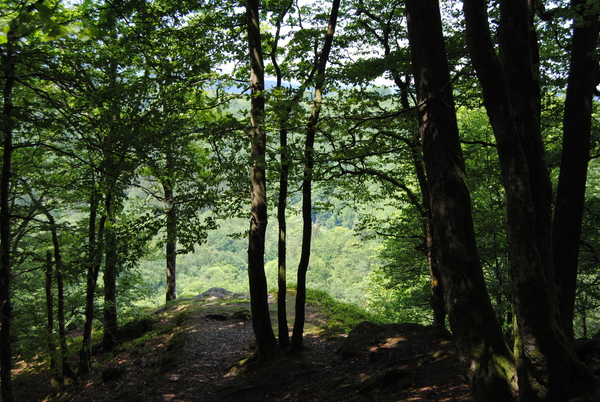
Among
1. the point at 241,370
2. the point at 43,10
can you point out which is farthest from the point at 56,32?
the point at 241,370

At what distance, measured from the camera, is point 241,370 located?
294 inches

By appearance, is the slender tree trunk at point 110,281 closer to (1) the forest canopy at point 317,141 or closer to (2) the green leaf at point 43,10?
(1) the forest canopy at point 317,141

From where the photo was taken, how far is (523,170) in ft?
10.7

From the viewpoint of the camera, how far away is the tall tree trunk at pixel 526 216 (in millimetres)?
2971

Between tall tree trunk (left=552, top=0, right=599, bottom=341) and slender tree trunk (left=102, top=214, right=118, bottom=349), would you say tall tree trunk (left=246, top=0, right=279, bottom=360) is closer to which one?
slender tree trunk (left=102, top=214, right=118, bottom=349)

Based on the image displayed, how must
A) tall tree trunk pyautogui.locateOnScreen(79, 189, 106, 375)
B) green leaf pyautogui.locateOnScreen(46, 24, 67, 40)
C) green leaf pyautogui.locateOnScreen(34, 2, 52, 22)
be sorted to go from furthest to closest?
1. tall tree trunk pyautogui.locateOnScreen(79, 189, 106, 375)
2. green leaf pyautogui.locateOnScreen(46, 24, 67, 40)
3. green leaf pyautogui.locateOnScreen(34, 2, 52, 22)

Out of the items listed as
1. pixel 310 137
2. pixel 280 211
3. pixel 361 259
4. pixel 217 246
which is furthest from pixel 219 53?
pixel 217 246

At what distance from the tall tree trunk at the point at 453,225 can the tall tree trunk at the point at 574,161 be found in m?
1.75

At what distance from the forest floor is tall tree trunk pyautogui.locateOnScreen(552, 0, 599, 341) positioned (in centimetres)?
178

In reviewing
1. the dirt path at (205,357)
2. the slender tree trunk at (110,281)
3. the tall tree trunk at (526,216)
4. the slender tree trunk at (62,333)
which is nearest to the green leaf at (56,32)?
the tall tree trunk at (526,216)

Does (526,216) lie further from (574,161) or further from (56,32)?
(56,32)

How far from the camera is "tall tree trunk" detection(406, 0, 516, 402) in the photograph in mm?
3211

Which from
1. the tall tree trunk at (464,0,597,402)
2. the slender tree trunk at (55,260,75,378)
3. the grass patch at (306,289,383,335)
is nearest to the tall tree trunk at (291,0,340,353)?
the grass patch at (306,289,383,335)

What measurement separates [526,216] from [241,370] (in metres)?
6.14
